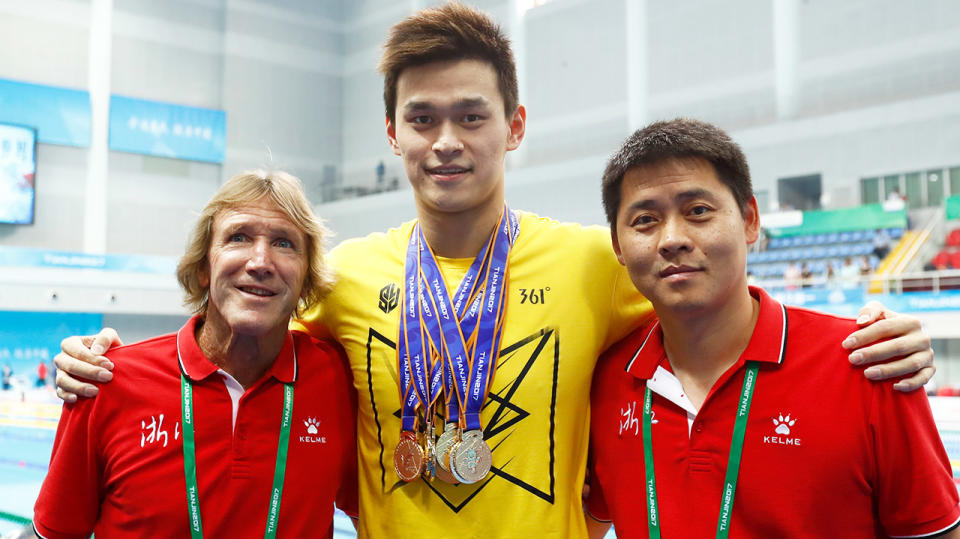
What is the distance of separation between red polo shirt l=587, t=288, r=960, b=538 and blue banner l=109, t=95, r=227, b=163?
74.7 ft

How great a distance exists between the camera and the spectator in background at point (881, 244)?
14.4 meters

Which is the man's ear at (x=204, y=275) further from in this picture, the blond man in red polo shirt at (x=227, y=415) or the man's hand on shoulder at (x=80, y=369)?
the man's hand on shoulder at (x=80, y=369)

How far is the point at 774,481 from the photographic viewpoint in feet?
6.16

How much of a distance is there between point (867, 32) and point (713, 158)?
1607 centimetres

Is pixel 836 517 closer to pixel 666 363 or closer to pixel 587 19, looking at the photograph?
pixel 666 363

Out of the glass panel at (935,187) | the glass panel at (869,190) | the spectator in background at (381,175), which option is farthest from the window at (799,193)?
the spectator in background at (381,175)

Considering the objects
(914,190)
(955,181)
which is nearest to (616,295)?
(955,181)

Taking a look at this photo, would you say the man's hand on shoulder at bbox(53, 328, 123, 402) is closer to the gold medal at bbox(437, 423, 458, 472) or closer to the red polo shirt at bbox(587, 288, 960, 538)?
the gold medal at bbox(437, 423, 458, 472)

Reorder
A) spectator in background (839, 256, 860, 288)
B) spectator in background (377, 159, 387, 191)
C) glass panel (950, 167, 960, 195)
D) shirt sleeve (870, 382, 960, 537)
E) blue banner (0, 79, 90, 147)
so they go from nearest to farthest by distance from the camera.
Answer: shirt sleeve (870, 382, 960, 537), glass panel (950, 167, 960, 195), spectator in background (839, 256, 860, 288), blue banner (0, 79, 90, 147), spectator in background (377, 159, 387, 191)

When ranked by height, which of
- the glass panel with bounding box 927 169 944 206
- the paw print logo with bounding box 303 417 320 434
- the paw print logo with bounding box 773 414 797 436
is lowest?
the paw print logo with bounding box 303 417 320 434

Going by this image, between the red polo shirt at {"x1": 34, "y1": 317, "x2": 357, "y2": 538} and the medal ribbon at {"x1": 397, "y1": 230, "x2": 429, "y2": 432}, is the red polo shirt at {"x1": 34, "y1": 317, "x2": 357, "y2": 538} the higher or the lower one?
the lower one

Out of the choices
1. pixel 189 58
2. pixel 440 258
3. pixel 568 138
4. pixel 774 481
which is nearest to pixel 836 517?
pixel 774 481

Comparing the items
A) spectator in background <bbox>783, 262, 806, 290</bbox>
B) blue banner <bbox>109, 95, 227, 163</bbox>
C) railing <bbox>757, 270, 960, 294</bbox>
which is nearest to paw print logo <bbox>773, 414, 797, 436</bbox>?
railing <bbox>757, 270, 960, 294</bbox>

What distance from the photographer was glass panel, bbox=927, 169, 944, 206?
14148 millimetres
